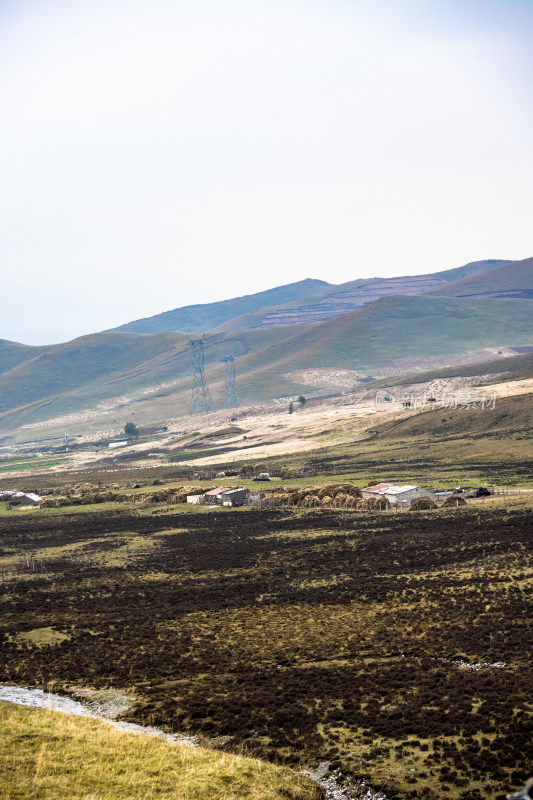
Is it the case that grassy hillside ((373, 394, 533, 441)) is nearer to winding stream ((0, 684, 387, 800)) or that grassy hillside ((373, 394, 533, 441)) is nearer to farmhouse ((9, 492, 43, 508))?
farmhouse ((9, 492, 43, 508))

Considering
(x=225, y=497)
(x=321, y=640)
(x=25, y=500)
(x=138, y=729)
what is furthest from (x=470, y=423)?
(x=138, y=729)

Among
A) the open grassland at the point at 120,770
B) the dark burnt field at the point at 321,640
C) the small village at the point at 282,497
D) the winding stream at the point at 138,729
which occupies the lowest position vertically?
the small village at the point at 282,497

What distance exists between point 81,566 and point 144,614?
19.3 meters

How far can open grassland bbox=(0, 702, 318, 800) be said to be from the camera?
19.7 meters

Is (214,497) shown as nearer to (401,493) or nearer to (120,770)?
(401,493)

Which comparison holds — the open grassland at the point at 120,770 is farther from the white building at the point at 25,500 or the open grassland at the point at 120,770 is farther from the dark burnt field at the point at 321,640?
the white building at the point at 25,500

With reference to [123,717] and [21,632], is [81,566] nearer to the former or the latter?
[21,632]

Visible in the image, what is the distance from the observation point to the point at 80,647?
37.6 meters

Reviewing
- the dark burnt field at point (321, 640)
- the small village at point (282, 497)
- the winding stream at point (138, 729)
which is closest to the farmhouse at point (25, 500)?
the small village at point (282, 497)

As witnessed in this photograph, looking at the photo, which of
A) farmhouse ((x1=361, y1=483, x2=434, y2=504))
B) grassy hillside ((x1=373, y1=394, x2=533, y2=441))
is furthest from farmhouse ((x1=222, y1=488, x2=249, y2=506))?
grassy hillside ((x1=373, y1=394, x2=533, y2=441))

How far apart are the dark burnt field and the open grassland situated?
8.14 feet

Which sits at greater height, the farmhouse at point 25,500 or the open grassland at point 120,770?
the open grassland at point 120,770

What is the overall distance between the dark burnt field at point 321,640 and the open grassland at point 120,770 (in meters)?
2.48

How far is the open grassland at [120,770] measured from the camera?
776 inches
